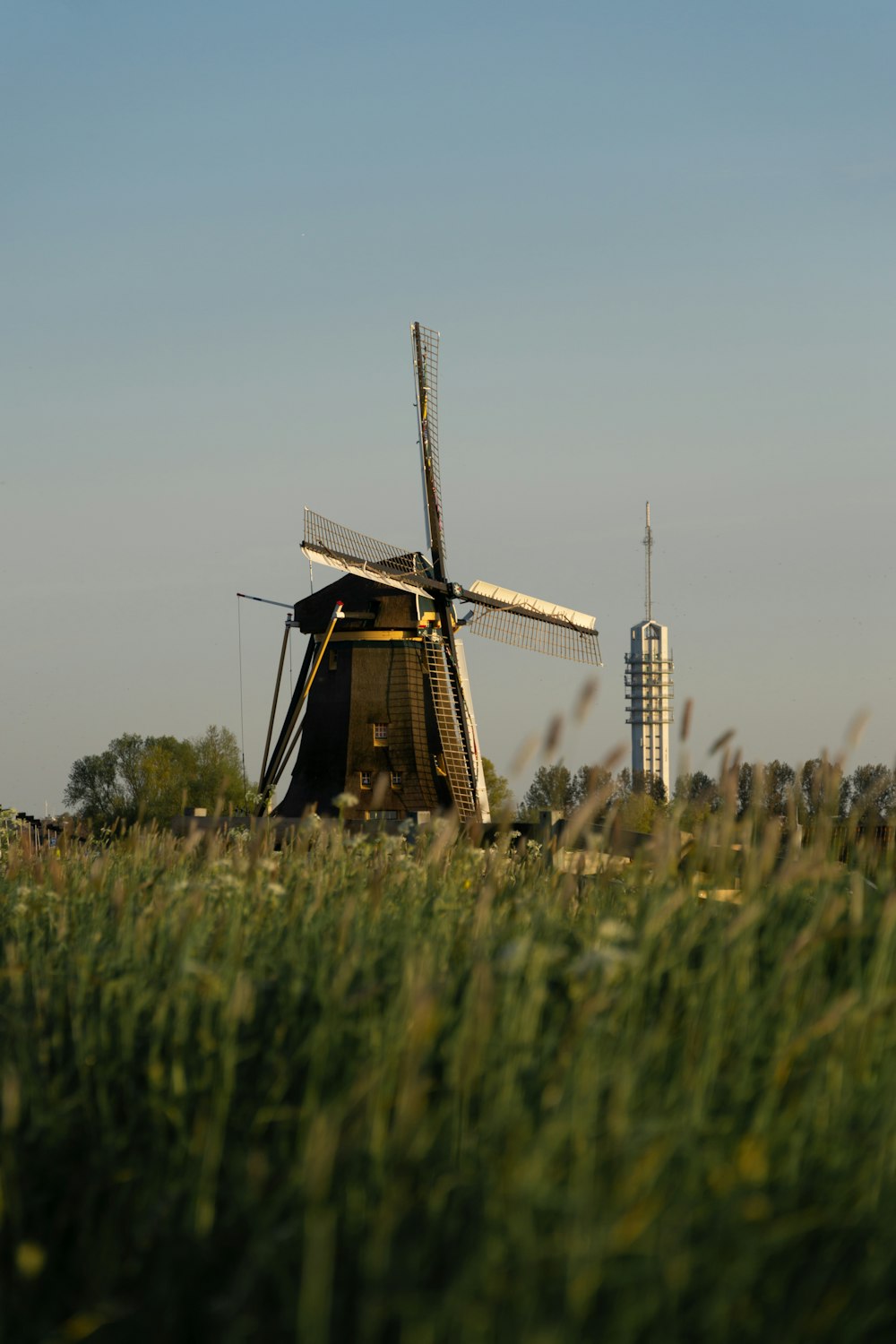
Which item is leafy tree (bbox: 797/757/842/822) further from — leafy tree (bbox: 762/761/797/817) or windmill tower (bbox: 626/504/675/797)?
windmill tower (bbox: 626/504/675/797)

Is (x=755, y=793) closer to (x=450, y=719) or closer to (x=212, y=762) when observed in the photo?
(x=450, y=719)

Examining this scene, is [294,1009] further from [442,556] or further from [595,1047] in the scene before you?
[442,556]

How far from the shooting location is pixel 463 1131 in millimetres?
3033

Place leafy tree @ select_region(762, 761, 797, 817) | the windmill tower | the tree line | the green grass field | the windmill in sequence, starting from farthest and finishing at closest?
the windmill tower, the windmill, leafy tree @ select_region(762, 761, 797, 817), the tree line, the green grass field

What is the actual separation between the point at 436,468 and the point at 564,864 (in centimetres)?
3043

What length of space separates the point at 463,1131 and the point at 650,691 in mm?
140496

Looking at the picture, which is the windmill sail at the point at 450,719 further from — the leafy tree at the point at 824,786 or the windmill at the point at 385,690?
the leafy tree at the point at 824,786

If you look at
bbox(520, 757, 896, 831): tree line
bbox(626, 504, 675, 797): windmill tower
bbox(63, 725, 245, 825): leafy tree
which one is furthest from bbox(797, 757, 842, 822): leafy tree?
bbox(626, 504, 675, 797): windmill tower

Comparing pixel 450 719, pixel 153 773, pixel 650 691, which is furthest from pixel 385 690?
pixel 650 691

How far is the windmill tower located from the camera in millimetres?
141375

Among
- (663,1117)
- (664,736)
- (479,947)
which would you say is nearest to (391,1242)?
(663,1117)

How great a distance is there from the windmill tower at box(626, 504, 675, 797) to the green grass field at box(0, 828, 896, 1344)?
450ft

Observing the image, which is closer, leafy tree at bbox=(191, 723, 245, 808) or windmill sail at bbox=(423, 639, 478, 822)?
windmill sail at bbox=(423, 639, 478, 822)

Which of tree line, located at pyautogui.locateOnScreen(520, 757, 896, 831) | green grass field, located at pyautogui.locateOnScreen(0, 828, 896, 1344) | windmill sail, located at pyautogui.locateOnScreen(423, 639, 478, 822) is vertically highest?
windmill sail, located at pyautogui.locateOnScreen(423, 639, 478, 822)
